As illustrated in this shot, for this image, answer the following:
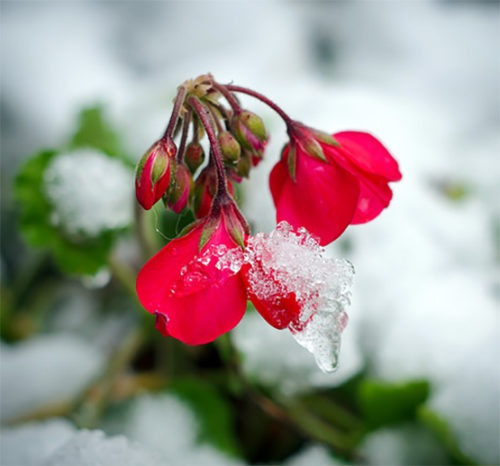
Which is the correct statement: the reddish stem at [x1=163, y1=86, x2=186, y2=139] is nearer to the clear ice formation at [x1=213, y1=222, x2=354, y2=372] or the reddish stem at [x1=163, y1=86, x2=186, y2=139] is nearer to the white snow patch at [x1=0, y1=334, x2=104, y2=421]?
the clear ice formation at [x1=213, y1=222, x2=354, y2=372]

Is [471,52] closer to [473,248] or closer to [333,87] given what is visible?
[333,87]

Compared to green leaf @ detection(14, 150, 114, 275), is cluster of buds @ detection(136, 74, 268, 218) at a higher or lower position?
higher

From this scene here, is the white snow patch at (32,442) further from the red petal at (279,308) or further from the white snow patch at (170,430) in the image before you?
the red petal at (279,308)

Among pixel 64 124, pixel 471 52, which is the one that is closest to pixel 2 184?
pixel 64 124

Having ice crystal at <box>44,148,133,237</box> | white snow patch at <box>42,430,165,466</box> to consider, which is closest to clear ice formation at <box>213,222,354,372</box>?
white snow patch at <box>42,430,165,466</box>

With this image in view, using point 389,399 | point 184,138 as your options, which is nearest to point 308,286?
point 184,138
